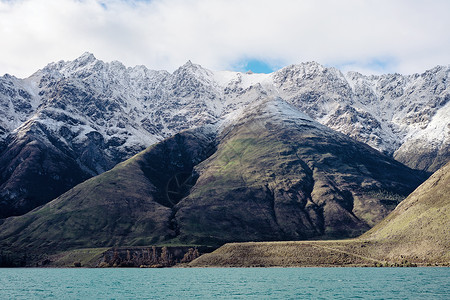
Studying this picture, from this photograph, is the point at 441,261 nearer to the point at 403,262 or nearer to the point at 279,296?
the point at 403,262

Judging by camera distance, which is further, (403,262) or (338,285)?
(403,262)

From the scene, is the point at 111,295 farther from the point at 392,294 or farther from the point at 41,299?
the point at 392,294

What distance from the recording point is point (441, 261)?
187 meters

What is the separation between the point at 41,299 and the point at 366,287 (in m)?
81.1

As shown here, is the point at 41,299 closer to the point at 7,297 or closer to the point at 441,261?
the point at 7,297

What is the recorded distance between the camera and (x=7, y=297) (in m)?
113

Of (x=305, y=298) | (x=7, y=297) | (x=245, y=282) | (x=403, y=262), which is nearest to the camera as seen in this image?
(x=305, y=298)

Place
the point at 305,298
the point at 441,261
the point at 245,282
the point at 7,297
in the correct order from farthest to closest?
the point at 441,261 < the point at 245,282 < the point at 7,297 < the point at 305,298

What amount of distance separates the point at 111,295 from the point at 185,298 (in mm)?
21483

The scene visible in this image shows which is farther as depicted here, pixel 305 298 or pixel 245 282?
pixel 245 282

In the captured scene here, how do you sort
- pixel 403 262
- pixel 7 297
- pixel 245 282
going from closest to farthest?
1. pixel 7 297
2. pixel 245 282
3. pixel 403 262

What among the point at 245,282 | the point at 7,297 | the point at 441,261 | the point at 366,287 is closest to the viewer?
the point at 7,297

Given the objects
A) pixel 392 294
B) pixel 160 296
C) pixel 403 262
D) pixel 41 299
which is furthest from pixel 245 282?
pixel 403 262

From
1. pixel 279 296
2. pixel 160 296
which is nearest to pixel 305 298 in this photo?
pixel 279 296
